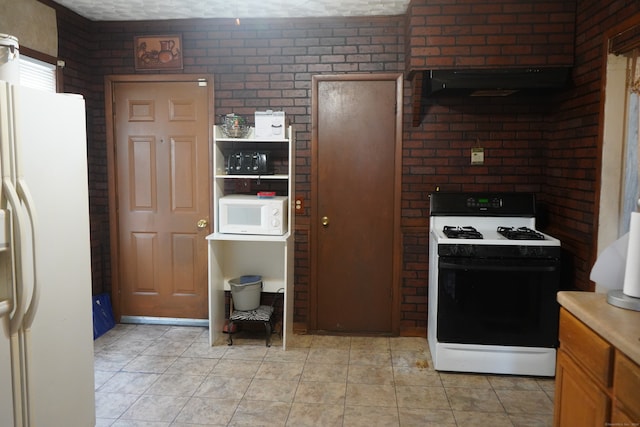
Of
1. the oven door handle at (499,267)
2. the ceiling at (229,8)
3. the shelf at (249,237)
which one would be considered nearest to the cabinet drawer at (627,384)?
the oven door handle at (499,267)

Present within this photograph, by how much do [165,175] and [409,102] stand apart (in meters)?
2.11

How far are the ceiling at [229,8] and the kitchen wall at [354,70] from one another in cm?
9

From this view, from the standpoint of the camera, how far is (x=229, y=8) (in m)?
3.46

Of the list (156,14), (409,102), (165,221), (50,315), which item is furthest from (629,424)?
(156,14)

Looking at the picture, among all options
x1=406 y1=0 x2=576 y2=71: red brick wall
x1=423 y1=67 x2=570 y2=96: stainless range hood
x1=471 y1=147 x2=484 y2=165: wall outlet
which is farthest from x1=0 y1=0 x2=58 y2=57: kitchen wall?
x1=471 y1=147 x2=484 y2=165: wall outlet

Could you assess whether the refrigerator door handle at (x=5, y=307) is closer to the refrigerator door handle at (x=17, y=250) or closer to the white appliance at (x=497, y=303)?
the refrigerator door handle at (x=17, y=250)

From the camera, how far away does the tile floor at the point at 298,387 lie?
2.62 metres

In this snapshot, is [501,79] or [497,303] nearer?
[497,303]

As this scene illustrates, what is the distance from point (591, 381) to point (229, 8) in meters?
3.26

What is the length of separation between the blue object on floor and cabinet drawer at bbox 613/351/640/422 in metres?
3.60

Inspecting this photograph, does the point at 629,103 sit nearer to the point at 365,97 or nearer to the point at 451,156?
the point at 451,156

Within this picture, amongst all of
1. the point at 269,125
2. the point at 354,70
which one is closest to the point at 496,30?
the point at 354,70

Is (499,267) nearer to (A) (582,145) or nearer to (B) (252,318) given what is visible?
(A) (582,145)

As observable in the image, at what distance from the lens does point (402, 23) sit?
11.8 feet
